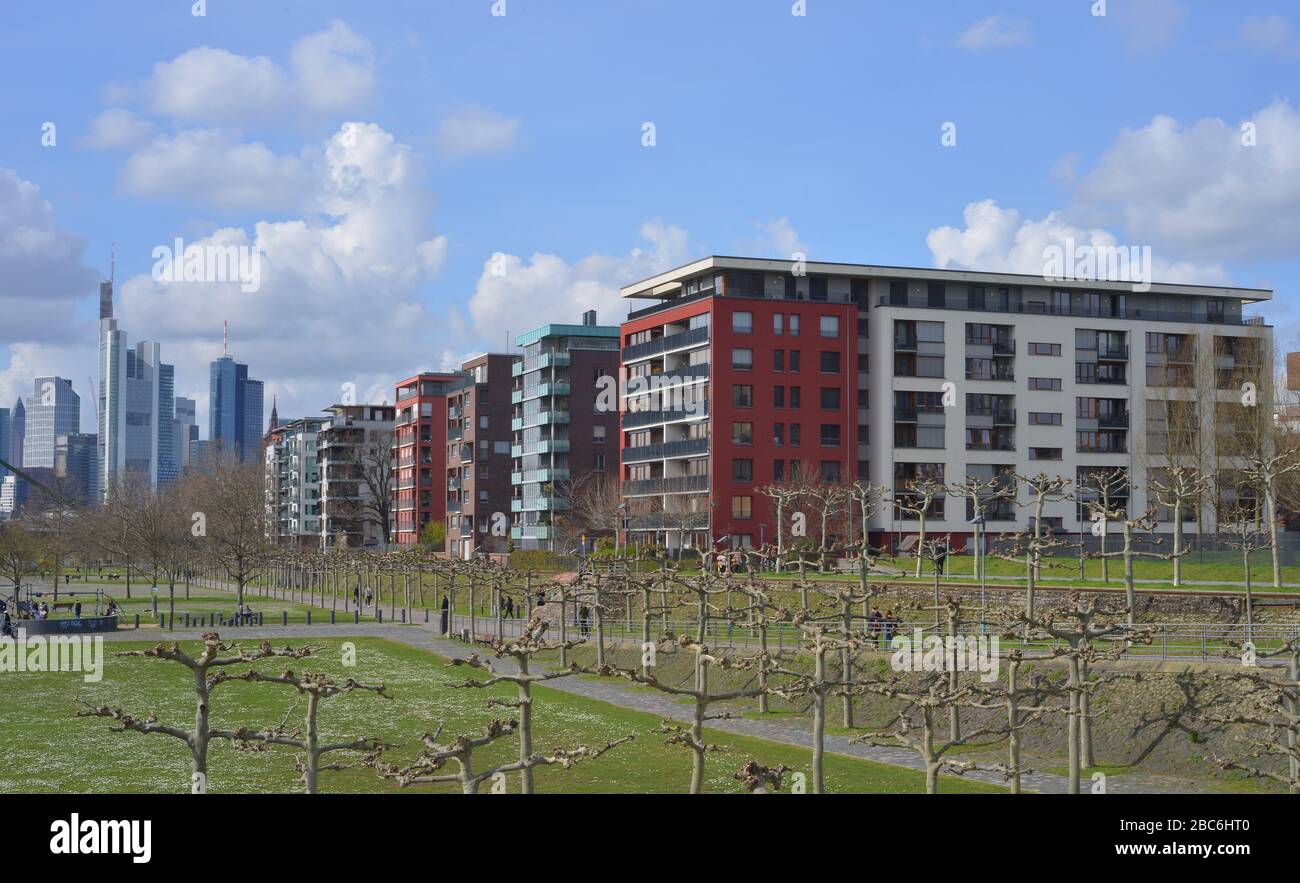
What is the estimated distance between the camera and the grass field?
29219 mm

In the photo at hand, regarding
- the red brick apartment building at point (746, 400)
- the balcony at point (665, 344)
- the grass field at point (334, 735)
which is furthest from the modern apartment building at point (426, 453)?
the grass field at point (334, 735)

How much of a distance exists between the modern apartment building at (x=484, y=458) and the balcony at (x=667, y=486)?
4022 cm

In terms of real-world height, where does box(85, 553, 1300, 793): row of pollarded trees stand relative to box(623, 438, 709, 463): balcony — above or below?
below

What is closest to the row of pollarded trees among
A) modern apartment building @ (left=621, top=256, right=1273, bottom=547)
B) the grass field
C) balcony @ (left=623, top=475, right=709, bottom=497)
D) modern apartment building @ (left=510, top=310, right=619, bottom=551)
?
the grass field

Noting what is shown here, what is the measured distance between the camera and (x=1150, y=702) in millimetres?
36094

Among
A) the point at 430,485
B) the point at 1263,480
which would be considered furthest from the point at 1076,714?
the point at 430,485

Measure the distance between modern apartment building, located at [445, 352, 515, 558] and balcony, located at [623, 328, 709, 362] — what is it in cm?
3970

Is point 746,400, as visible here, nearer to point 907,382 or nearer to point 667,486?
point 667,486

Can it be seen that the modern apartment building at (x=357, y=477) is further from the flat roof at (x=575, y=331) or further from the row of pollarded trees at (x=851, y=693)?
the row of pollarded trees at (x=851, y=693)

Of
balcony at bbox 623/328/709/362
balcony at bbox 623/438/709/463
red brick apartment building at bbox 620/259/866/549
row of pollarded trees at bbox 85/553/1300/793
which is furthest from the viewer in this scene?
balcony at bbox 623/328/709/362

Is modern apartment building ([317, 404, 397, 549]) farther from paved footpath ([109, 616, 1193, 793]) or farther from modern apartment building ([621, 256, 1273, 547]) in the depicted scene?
paved footpath ([109, 616, 1193, 793])

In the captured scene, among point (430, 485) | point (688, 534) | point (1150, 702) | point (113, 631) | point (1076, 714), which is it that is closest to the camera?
point (1076, 714)
